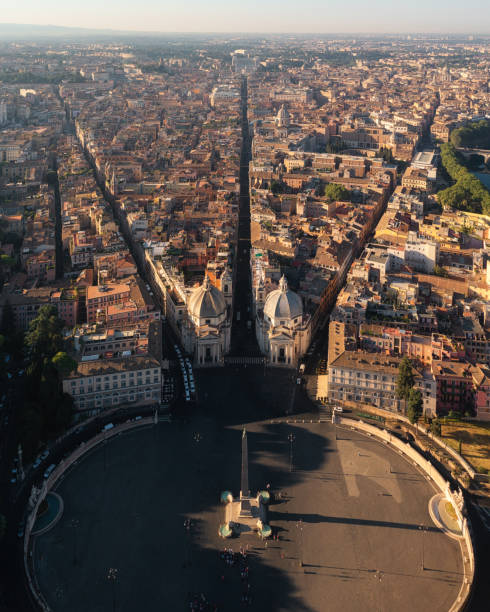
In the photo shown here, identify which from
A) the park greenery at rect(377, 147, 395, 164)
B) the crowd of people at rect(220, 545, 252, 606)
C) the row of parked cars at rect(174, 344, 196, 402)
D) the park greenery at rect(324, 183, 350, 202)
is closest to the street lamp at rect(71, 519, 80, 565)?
the crowd of people at rect(220, 545, 252, 606)

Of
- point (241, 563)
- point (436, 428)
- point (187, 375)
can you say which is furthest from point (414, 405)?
point (187, 375)

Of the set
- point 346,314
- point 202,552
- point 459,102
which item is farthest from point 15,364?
point 459,102

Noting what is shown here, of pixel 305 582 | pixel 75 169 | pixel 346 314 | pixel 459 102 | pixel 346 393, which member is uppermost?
pixel 459 102

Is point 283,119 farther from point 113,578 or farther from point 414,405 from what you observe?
point 113,578

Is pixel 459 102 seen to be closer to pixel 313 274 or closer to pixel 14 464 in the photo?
pixel 313 274

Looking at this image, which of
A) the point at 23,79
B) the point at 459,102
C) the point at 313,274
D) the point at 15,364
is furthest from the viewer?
the point at 23,79

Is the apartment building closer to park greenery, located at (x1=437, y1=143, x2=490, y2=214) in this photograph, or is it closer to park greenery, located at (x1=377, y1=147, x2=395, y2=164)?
park greenery, located at (x1=437, y1=143, x2=490, y2=214)
